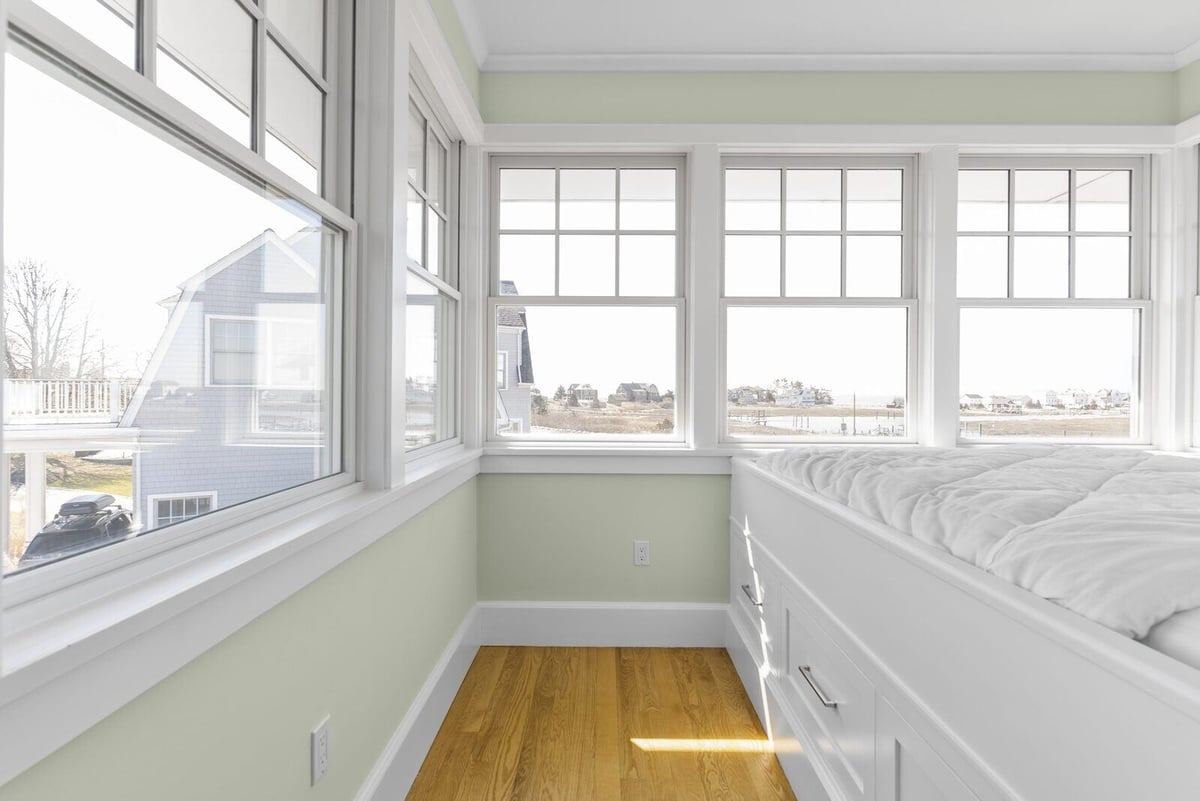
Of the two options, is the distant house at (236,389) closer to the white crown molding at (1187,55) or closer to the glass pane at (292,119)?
the glass pane at (292,119)

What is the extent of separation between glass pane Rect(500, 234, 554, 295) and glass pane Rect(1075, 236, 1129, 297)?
236cm

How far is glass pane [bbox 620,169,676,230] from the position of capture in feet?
8.78

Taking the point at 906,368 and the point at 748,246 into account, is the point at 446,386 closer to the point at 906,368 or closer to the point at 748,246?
the point at 748,246

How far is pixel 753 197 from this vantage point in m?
2.69

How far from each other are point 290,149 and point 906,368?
98.2 inches

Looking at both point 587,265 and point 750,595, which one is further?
point 587,265

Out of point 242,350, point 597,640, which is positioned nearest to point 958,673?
point 242,350

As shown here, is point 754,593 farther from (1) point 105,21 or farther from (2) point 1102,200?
(2) point 1102,200

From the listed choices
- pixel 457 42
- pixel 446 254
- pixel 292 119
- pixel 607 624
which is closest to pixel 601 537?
pixel 607 624

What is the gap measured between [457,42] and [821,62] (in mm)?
1493

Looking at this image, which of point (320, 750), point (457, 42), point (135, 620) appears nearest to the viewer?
point (135, 620)

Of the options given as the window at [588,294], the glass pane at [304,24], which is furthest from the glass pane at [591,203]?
the glass pane at [304,24]

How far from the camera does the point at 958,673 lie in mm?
923

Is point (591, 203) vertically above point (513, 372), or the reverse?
point (591, 203)
